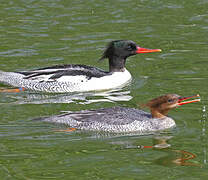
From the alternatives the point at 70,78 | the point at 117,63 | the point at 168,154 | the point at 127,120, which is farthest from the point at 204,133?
the point at 117,63

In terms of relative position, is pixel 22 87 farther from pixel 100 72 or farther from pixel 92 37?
pixel 92 37

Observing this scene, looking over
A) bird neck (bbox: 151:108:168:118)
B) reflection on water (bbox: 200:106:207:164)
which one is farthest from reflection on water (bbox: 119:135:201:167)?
bird neck (bbox: 151:108:168:118)

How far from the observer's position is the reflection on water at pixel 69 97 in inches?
496

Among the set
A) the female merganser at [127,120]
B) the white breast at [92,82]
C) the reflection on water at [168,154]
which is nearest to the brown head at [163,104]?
the female merganser at [127,120]

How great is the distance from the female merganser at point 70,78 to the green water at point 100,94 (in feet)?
1.09

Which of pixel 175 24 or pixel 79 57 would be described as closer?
pixel 79 57

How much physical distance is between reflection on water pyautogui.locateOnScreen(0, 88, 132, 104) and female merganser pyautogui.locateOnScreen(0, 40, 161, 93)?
0.24 metres

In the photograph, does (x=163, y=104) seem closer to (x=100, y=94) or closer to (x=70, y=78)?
(x=100, y=94)

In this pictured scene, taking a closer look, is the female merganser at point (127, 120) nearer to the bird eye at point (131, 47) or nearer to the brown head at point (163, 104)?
the brown head at point (163, 104)

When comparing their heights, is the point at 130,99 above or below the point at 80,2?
below

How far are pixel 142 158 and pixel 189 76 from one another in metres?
5.36

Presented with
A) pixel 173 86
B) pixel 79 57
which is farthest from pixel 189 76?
pixel 79 57

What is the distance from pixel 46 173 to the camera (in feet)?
27.0

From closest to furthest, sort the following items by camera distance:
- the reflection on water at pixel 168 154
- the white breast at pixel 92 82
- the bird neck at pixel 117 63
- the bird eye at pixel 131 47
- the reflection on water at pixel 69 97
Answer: the reflection on water at pixel 168 154 → the reflection on water at pixel 69 97 → the white breast at pixel 92 82 → the bird eye at pixel 131 47 → the bird neck at pixel 117 63
